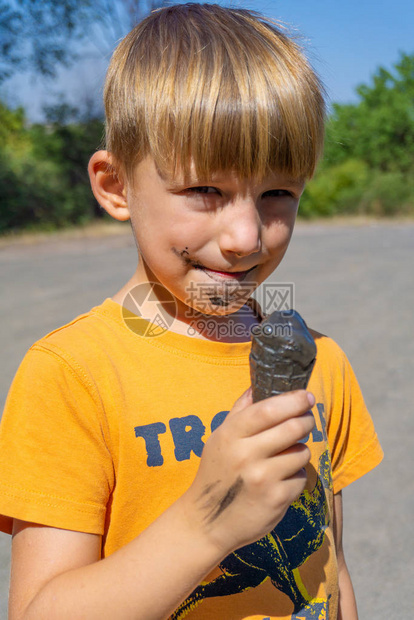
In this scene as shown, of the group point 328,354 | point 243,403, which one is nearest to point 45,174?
point 328,354

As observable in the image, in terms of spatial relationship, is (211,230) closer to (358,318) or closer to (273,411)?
(273,411)

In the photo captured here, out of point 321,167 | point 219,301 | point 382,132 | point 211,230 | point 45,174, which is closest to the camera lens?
Result: point 211,230

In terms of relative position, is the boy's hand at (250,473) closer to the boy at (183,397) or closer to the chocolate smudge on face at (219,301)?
the boy at (183,397)

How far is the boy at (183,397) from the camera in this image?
114 cm

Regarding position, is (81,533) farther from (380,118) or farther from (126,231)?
(380,118)

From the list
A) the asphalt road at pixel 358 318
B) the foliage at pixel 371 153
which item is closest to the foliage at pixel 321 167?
the foliage at pixel 371 153

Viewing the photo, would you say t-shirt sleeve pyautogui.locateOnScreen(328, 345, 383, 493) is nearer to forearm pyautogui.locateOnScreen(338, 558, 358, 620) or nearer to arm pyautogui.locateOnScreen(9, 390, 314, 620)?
forearm pyautogui.locateOnScreen(338, 558, 358, 620)

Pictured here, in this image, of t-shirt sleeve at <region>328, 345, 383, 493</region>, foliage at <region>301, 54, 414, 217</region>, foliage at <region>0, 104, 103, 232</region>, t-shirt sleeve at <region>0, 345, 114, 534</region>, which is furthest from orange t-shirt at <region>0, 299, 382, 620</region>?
foliage at <region>301, 54, 414, 217</region>

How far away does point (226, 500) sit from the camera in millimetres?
1124

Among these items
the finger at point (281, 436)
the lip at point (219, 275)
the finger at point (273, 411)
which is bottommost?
the finger at point (281, 436)

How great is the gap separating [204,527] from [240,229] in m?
0.64

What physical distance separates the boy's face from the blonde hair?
0.04m

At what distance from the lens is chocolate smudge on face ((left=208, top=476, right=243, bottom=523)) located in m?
1.11

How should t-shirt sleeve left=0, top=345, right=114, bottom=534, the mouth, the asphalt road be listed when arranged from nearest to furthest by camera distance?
t-shirt sleeve left=0, top=345, right=114, bottom=534 → the mouth → the asphalt road
